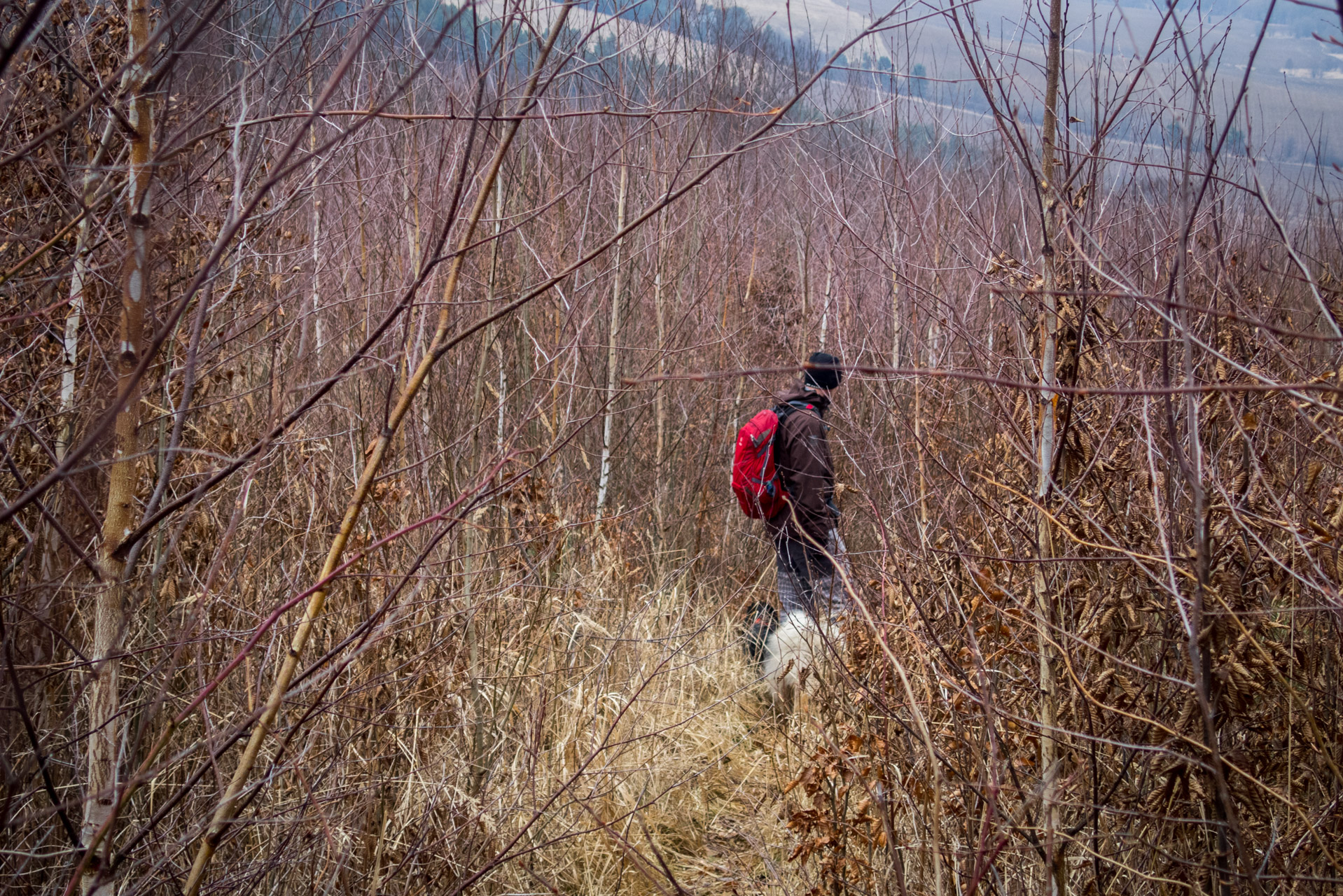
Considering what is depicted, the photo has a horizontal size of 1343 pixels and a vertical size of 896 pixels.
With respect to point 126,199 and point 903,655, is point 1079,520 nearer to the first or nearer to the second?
point 903,655

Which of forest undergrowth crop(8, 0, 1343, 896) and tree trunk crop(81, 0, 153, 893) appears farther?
forest undergrowth crop(8, 0, 1343, 896)

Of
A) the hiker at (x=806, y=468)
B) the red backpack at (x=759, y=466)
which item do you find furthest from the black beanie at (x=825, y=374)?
the red backpack at (x=759, y=466)

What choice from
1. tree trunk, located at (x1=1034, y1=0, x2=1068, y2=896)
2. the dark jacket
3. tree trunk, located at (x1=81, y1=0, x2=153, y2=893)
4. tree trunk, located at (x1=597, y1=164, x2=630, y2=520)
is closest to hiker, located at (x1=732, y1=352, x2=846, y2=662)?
the dark jacket

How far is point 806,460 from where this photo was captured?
565cm

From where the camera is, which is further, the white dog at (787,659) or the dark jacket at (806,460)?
the dark jacket at (806,460)

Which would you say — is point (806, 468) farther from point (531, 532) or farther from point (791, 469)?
point (531, 532)

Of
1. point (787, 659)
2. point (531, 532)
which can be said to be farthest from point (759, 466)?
point (531, 532)

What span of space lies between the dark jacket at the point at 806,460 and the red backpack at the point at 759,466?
0.05m

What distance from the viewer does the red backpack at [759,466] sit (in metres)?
5.63

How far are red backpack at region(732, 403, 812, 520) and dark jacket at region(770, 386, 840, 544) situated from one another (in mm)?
51

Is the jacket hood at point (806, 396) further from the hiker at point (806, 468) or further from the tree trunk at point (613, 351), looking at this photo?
the tree trunk at point (613, 351)

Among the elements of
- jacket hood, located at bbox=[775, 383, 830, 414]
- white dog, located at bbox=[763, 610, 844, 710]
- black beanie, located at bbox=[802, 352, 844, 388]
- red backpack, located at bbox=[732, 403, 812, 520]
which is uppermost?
black beanie, located at bbox=[802, 352, 844, 388]

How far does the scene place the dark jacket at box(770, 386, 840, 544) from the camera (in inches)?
216

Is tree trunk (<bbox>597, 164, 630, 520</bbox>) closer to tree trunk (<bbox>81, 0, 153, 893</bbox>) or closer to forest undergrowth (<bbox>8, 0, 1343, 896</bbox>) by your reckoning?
forest undergrowth (<bbox>8, 0, 1343, 896</bbox>)
